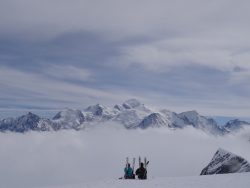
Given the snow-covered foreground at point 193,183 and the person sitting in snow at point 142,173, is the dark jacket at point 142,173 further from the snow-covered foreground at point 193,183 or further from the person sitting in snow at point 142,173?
the snow-covered foreground at point 193,183

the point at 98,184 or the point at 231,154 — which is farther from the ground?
the point at 231,154

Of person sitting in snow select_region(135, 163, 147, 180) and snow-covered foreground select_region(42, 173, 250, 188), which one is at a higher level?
person sitting in snow select_region(135, 163, 147, 180)

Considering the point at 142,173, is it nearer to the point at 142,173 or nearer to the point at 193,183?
the point at 142,173

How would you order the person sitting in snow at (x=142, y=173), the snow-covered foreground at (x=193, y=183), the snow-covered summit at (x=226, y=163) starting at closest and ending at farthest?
the snow-covered foreground at (x=193, y=183) → the person sitting in snow at (x=142, y=173) → the snow-covered summit at (x=226, y=163)

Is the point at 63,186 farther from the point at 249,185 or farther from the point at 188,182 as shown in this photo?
the point at 249,185

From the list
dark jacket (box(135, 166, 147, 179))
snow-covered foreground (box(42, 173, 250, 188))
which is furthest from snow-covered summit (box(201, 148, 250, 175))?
snow-covered foreground (box(42, 173, 250, 188))

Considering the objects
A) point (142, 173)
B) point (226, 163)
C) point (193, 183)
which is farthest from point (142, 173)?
point (226, 163)

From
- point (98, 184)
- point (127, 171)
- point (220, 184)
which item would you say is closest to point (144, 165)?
point (127, 171)

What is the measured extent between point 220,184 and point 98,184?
35.8 ft

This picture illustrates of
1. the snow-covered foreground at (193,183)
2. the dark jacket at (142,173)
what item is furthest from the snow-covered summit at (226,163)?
the snow-covered foreground at (193,183)

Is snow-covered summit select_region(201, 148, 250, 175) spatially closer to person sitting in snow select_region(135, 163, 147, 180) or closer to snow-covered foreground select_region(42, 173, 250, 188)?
person sitting in snow select_region(135, 163, 147, 180)

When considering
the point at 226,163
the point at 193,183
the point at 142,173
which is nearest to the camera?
the point at 193,183

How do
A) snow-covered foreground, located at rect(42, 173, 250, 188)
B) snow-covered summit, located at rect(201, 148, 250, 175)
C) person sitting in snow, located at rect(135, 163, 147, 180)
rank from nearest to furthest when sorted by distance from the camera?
snow-covered foreground, located at rect(42, 173, 250, 188)
person sitting in snow, located at rect(135, 163, 147, 180)
snow-covered summit, located at rect(201, 148, 250, 175)

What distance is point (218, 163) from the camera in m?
119
